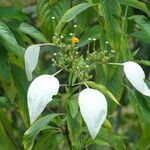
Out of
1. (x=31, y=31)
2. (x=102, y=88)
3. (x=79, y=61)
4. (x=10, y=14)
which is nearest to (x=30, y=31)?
(x=31, y=31)

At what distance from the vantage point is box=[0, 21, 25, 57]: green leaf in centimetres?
152

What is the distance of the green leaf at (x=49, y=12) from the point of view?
1.65 metres

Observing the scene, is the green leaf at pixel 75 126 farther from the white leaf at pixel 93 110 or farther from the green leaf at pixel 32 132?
the white leaf at pixel 93 110

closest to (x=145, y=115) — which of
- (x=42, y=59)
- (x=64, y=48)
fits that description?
(x=64, y=48)

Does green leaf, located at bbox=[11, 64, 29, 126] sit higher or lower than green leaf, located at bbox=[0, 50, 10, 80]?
lower

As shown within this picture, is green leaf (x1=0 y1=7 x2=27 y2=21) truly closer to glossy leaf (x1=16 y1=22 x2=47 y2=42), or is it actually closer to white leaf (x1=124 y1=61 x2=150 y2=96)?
glossy leaf (x1=16 y1=22 x2=47 y2=42)

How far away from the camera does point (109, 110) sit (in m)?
1.70

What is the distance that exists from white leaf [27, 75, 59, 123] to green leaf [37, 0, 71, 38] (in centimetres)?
34

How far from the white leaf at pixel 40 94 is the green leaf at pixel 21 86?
0.34m

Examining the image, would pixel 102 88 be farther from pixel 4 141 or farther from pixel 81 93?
pixel 4 141

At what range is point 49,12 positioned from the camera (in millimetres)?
1660

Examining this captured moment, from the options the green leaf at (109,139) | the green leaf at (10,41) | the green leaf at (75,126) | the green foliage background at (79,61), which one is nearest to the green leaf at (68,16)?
the green foliage background at (79,61)

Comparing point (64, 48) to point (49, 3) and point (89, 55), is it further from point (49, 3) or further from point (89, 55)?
point (49, 3)

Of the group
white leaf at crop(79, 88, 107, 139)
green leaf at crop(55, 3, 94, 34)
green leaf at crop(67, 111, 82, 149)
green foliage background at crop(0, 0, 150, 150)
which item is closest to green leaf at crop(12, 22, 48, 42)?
green foliage background at crop(0, 0, 150, 150)
